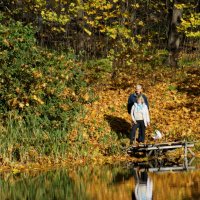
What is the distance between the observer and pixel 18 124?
16.2 metres

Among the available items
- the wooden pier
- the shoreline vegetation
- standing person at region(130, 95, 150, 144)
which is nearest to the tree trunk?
the shoreline vegetation

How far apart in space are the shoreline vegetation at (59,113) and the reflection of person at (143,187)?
2.97m

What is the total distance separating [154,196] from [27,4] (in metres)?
16.0

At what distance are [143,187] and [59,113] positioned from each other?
6.15 meters

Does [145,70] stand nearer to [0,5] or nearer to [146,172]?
[0,5]

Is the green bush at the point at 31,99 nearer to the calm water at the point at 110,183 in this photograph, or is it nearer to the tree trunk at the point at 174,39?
the calm water at the point at 110,183

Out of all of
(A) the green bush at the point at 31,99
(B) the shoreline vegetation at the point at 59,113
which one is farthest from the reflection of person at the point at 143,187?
(A) the green bush at the point at 31,99

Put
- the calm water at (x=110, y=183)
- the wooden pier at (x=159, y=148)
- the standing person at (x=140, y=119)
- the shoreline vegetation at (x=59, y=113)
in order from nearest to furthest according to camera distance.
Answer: the calm water at (x=110, y=183)
the wooden pier at (x=159, y=148)
the shoreline vegetation at (x=59, y=113)
the standing person at (x=140, y=119)

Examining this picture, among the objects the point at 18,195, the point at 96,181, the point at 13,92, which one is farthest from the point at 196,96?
the point at 18,195

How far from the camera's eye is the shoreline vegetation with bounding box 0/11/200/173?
51.7 ft

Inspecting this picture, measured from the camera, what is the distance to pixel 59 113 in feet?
56.3

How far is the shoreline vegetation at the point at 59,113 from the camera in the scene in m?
15.8

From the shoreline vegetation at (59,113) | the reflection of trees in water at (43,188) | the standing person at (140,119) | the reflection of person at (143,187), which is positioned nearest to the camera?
the reflection of person at (143,187)

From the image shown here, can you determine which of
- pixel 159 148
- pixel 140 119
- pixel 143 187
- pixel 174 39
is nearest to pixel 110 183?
pixel 143 187
